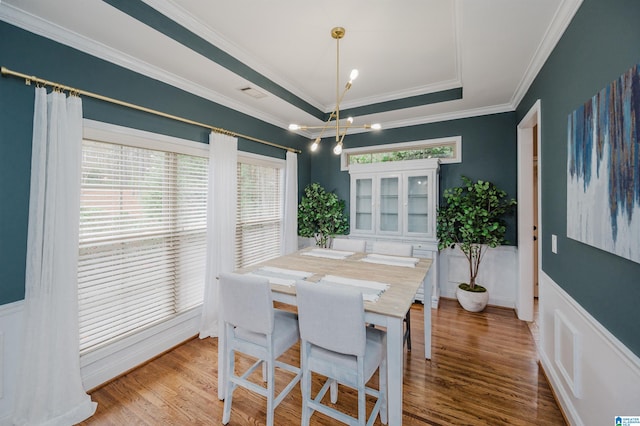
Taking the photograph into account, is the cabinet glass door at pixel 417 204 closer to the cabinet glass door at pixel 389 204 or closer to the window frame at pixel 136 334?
the cabinet glass door at pixel 389 204

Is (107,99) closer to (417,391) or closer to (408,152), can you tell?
(417,391)

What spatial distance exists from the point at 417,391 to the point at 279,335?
116cm

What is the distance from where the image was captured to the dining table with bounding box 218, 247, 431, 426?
144 cm

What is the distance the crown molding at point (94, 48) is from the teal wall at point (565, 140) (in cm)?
304

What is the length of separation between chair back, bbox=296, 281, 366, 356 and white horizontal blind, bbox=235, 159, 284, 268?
2.14m

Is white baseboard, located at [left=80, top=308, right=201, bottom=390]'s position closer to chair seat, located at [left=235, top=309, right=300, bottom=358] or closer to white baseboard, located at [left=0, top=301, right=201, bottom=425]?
white baseboard, located at [left=0, top=301, right=201, bottom=425]

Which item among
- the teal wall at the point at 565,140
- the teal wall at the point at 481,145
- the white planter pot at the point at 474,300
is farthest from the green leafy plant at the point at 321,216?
the teal wall at the point at 565,140

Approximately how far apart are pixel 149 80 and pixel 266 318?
232cm

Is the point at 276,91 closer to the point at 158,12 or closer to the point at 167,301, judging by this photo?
the point at 158,12

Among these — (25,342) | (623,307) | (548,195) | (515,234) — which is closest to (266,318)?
(25,342)

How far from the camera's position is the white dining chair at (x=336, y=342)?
145 centimetres

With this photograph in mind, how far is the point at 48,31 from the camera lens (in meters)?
1.83

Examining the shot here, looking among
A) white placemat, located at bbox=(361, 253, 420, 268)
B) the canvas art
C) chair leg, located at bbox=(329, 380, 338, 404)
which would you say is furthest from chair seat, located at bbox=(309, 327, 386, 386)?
the canvas art

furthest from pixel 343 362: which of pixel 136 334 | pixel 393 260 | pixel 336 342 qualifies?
pixel 136 334
